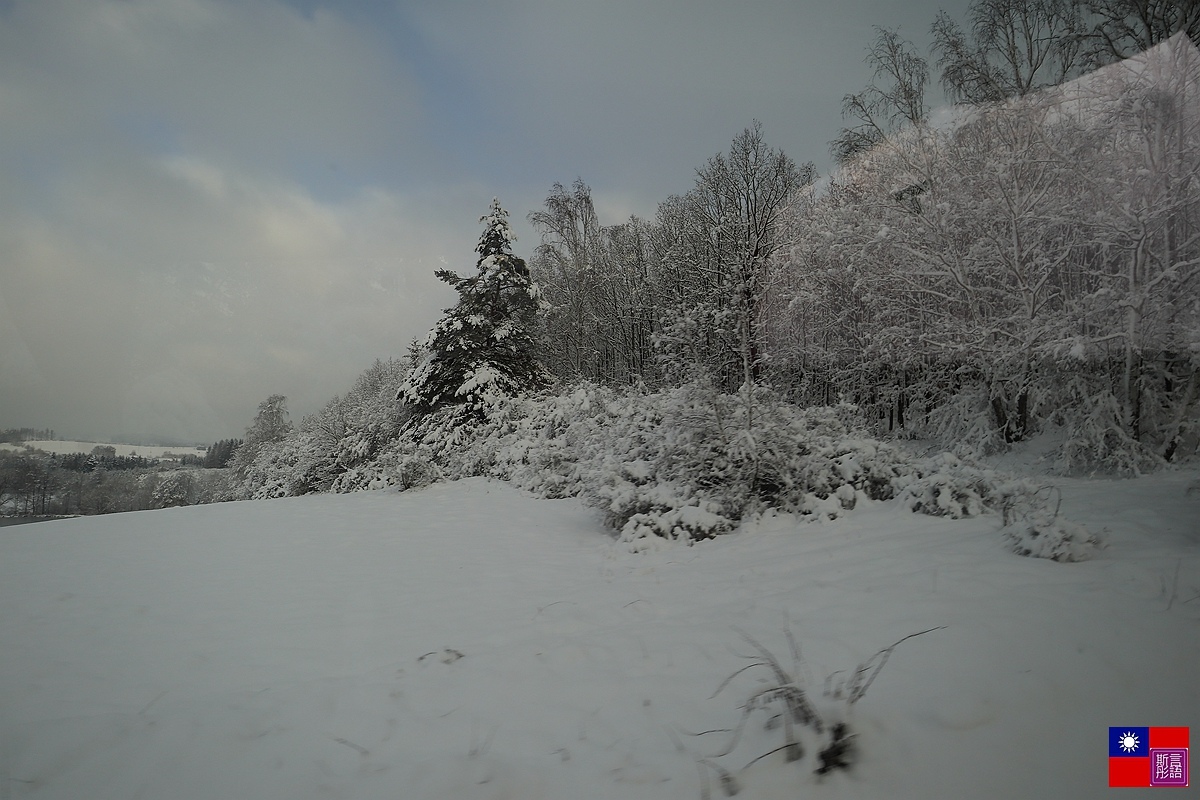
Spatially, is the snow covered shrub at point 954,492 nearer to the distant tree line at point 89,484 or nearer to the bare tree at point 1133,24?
the bare tree at point 1133,24

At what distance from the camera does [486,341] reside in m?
14.2

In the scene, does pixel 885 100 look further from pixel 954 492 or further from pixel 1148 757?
pixel 1148 757

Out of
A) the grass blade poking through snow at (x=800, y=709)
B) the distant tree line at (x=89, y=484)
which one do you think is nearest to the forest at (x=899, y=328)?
the grass blade poking through snow at (x=800, y=709)

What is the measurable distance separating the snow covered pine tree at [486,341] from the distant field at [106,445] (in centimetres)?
692

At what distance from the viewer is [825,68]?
24.7 feet

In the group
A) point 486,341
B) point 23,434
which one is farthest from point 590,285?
point 23,434

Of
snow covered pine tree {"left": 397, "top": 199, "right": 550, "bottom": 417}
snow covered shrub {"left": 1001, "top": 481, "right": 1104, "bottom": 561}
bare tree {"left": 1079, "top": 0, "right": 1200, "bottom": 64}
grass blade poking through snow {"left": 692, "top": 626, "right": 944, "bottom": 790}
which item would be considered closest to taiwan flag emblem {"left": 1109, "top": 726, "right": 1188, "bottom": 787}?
grass blade poking through snow {"left": 692, "top": 626, "right": 944, "bottom": 790}

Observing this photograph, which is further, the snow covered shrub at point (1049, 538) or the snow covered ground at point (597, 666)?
the snow covered shrub at point (1049, 538)

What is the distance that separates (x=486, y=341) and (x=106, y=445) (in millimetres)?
9278

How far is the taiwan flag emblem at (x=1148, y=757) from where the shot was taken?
1.52m

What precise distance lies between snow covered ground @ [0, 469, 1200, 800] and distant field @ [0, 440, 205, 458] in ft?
3.74

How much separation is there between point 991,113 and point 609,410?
28.8 feet

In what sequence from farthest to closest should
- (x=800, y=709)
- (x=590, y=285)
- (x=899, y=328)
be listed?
1. (x=590, y=285)
2. (x=899, y=328)
3. (x=800, y=709)

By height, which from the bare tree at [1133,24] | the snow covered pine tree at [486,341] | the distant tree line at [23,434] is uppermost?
the bare tree at [1133,24]
